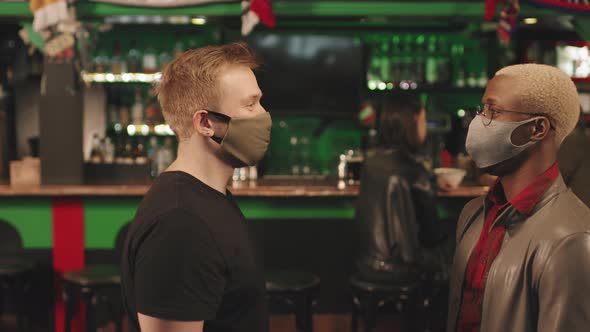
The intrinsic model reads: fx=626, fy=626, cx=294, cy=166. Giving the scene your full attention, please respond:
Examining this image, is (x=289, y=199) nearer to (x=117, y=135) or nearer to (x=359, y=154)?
(x=359, y=154)

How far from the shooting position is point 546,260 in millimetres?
1436

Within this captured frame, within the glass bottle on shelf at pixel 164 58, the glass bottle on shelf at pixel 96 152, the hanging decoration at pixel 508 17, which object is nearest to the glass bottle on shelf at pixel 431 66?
the hanging decoration at pixel 508 17

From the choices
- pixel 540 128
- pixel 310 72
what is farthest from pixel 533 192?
pixel 310 72

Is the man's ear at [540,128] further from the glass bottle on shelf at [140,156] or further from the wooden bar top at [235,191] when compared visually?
the glass bottle on shelf at [140,156]

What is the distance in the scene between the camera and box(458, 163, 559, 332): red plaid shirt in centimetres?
156

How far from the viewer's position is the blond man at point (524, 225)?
1411mm

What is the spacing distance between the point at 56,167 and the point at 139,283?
365 centimetres

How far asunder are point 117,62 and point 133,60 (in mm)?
154

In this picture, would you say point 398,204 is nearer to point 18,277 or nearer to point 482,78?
point 18,277

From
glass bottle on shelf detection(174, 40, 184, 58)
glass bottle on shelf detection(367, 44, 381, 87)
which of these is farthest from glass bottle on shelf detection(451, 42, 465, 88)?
glass bottle on shelf detection(174, 40, 184, 58)

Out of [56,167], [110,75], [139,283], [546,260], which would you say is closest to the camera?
[139,283]

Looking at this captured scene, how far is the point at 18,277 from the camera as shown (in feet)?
12.6


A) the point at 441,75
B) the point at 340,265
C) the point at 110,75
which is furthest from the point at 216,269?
the point at 441,75

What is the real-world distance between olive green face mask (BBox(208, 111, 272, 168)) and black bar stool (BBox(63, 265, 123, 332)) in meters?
2.26
